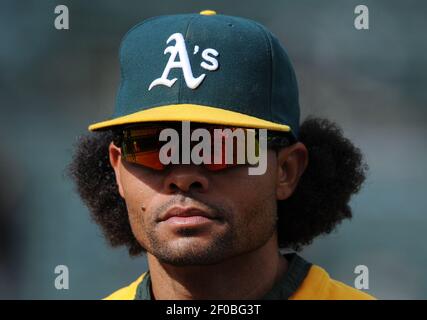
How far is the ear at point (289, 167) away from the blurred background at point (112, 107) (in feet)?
9.64

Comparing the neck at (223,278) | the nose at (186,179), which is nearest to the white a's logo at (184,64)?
the nose at (186,179)

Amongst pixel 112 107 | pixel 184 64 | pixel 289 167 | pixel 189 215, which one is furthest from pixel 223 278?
pixel 112 107

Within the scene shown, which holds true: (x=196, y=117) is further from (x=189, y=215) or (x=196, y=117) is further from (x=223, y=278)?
(x=223, y=278)

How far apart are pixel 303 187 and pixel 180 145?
0.79 metres

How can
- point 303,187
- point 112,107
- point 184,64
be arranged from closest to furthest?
1. point 184,64
2. point 303,187
3. point 112,107

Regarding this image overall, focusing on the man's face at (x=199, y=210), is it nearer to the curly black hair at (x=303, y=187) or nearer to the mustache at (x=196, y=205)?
the mustache at (x=196, y=205)

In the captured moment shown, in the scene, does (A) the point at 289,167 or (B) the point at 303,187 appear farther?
(B) the point at 303,187

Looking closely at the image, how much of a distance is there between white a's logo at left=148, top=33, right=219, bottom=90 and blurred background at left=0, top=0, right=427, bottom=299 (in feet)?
10.6

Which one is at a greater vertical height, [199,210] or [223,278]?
[199,210]

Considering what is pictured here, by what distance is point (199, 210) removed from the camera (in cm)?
269

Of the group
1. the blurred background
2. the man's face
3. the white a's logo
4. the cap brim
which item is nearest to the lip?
the man's face

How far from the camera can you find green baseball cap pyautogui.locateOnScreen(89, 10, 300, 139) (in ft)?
9.07

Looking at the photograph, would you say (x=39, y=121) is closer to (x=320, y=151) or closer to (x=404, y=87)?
(x=404, y=87)

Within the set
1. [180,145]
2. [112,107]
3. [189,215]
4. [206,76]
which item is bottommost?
[189,215]
